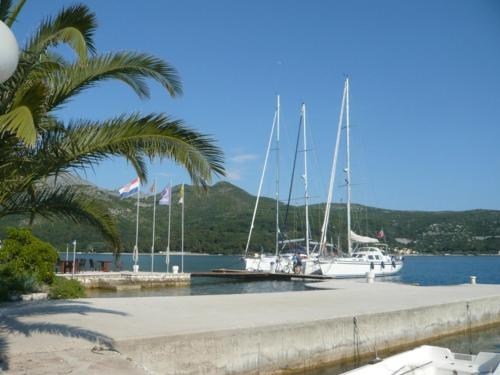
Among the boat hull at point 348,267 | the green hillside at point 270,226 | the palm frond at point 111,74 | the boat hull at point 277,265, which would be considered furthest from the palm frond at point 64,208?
the green hillside at point 270,226

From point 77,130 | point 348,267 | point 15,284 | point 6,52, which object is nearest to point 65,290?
point 15,284

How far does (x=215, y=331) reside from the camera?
9.27 metres

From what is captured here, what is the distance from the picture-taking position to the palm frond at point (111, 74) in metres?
7.71

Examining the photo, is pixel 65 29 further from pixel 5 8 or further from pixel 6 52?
pixel 6 52

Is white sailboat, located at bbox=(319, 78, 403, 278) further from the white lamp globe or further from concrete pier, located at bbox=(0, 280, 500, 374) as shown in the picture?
the white lamp globe

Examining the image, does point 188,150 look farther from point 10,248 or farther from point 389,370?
point 10,248

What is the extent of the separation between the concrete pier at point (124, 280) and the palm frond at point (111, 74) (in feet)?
73.5

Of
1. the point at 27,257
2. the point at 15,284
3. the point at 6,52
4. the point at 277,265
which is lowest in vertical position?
the point at 15,284

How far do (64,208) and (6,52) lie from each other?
4.90 meters

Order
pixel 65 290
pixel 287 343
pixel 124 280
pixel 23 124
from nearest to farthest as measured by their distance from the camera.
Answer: pixel 23 124 → pixel 287 343 → pixel 65 290 → pixel 124 280

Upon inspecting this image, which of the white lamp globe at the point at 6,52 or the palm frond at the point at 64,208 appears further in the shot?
the palm frond at the point at 64,208

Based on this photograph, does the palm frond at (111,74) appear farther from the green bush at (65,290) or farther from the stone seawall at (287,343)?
the green bush at (65,290)

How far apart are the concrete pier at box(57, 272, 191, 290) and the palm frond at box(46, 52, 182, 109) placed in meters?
22.4

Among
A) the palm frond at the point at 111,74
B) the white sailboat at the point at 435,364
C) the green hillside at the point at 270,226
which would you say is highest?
the green hillside at the point at 270,226
